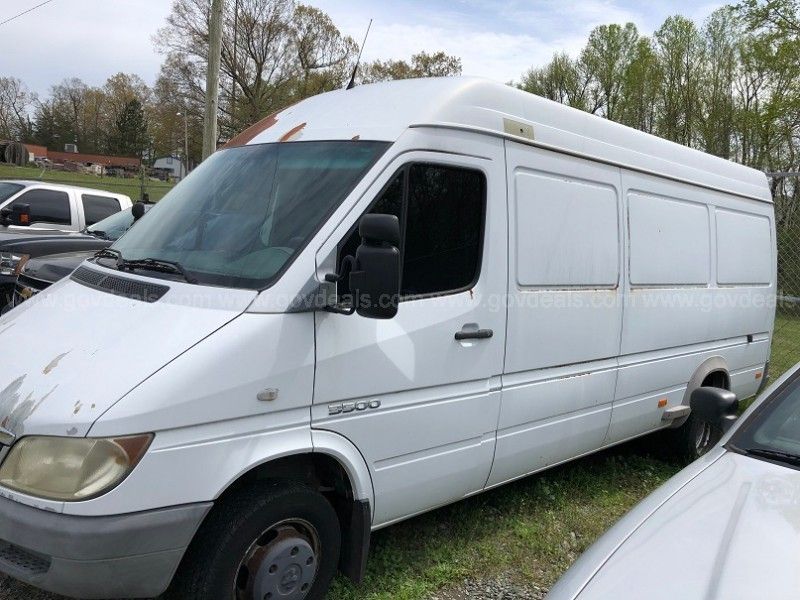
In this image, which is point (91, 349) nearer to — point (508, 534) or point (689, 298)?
point (508, 534)

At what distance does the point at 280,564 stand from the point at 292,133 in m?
2.17

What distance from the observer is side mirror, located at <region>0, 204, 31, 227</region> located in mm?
9828

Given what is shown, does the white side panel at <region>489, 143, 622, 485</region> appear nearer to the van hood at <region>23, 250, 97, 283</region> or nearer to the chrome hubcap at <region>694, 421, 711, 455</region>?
the chrome hubcap at <region>694, 421, 711, 455</region>

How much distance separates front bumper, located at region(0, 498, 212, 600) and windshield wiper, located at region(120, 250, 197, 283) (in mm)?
1042

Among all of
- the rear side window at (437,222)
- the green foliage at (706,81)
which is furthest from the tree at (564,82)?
the rear side window at (437,222)

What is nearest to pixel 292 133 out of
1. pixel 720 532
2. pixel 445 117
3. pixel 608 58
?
pixel 445 117

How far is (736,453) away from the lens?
2.84 m

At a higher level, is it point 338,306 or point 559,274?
point 559,274

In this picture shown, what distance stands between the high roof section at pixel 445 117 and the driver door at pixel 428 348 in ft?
0.63

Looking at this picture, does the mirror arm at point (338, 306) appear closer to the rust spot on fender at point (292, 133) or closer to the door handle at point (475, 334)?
the door handle at point (475, 334)

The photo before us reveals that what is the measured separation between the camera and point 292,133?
371 cm

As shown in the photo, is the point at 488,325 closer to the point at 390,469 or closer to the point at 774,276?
the point at 390,469

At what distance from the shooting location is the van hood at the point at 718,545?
1.96 m

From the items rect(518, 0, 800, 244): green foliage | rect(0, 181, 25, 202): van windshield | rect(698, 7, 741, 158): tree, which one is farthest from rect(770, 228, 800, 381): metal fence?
rect(698, 7, 741, 158): tree
